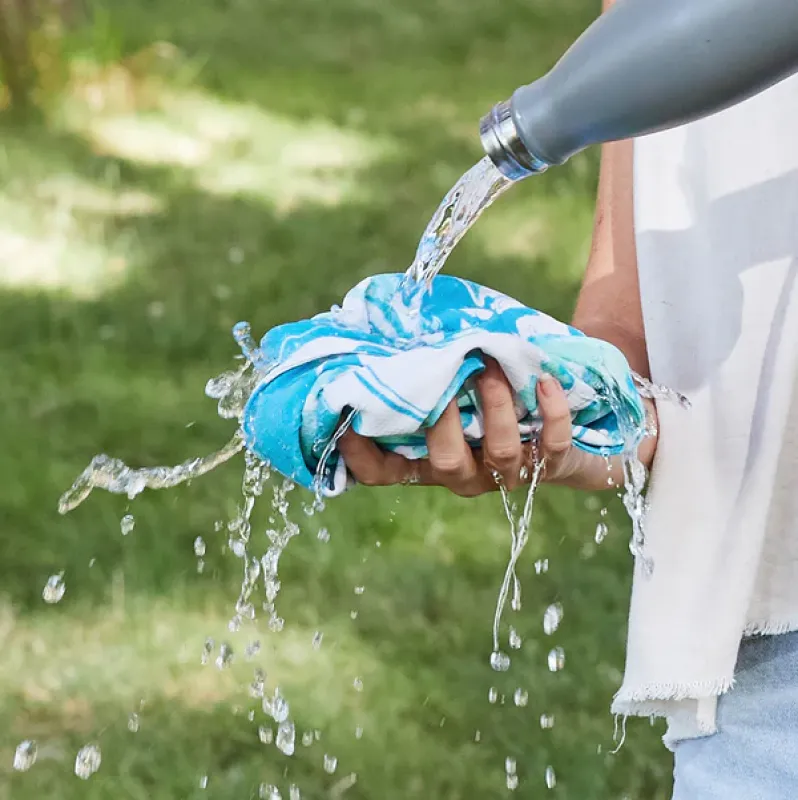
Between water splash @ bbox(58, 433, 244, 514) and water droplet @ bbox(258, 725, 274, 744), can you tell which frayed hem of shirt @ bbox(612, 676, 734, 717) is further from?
water droplet @ bbox(258, 725, 274, 744)

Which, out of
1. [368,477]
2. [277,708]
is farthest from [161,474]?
[277,708]

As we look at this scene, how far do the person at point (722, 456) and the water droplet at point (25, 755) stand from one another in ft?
3.07

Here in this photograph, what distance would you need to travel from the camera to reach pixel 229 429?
229 cm

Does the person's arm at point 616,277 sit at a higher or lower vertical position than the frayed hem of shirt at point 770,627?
higher

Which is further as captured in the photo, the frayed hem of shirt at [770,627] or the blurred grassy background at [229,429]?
the blurred grassy background at [229,429]

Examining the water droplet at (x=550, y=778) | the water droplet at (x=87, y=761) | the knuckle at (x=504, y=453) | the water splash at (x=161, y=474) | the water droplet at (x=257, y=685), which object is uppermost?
the knuckle at (x=504, y=453)

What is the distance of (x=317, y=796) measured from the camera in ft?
5.39

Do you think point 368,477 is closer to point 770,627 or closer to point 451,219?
point 451,219

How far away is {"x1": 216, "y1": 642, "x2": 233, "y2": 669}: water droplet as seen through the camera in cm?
174

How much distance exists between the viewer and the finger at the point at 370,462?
2.71 ft

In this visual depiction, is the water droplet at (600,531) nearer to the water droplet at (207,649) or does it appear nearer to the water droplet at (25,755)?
the water droplet at (207,649)

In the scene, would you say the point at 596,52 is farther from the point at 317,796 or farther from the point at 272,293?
the point at 272,293

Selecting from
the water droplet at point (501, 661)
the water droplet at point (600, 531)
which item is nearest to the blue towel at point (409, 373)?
the water droplet at point (600, 531)

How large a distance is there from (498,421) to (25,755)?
1.10 metres
